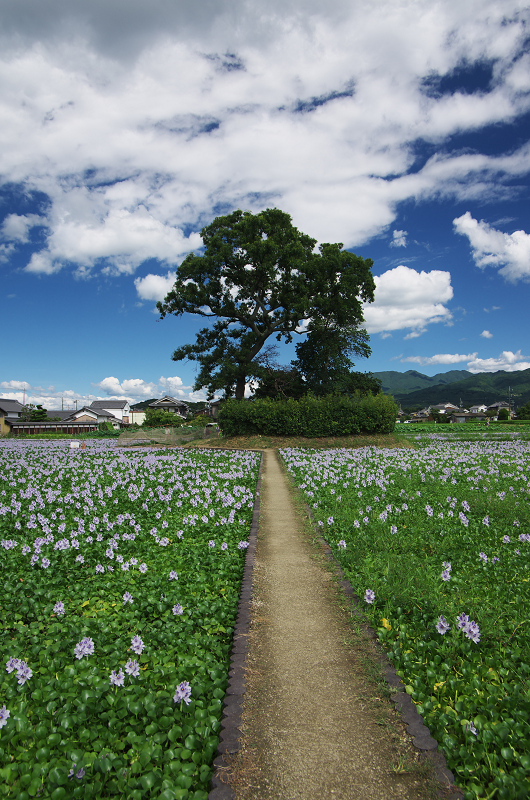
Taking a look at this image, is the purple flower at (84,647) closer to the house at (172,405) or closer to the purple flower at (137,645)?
the purple flower at (137,645)

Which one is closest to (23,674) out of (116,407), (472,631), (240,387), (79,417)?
(472,631)

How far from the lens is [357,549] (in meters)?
6.01

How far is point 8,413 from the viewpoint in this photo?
59.4 meters

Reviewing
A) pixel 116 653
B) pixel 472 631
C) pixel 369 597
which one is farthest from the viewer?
pixel 369 597

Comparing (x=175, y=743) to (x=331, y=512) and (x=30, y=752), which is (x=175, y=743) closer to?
(x=30, y=752)

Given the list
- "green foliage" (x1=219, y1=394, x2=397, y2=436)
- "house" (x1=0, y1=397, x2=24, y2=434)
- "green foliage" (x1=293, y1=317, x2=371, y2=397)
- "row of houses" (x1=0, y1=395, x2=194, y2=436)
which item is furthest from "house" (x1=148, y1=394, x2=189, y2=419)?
"green foliage" (x1=219, y1=394, x2=397, y2=436)

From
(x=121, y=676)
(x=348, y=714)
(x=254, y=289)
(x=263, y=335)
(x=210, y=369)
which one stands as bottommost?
(x=348, y=714)

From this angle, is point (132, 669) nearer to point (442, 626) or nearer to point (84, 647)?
point (84, 647)

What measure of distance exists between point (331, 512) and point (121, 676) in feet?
18.0

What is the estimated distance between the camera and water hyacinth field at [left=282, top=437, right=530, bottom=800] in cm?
258

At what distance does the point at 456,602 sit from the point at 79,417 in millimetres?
77109

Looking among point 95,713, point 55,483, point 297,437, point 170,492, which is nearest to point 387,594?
point 95,713

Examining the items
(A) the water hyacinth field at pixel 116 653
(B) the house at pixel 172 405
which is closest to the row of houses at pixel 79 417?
(B) the house at pixel 172 405

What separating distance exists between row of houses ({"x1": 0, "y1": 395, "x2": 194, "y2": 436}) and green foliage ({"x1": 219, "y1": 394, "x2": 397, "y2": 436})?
142 ft
